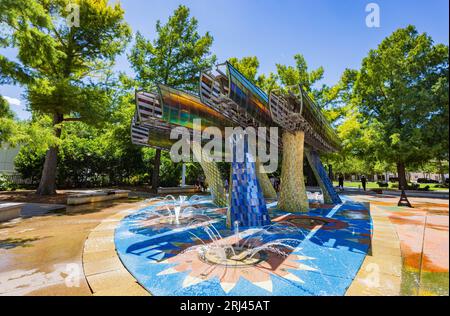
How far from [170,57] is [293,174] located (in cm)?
1715

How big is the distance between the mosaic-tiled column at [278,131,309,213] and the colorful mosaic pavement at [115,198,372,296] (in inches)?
111

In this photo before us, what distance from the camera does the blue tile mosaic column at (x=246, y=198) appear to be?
354 inches

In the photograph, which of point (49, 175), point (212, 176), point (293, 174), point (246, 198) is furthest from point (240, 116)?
point (49, 175)

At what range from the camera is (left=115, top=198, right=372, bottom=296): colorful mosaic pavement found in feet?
14.0

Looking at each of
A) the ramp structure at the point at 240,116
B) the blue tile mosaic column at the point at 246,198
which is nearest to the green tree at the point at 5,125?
the ramp structure at the point at 240,116

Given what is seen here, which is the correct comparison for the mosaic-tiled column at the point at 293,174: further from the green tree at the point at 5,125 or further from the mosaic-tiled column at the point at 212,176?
the green tree at the point at 5,125

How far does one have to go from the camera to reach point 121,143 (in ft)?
74.1

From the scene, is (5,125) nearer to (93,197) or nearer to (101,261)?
(93,197)

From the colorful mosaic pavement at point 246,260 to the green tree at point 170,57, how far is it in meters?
16.0

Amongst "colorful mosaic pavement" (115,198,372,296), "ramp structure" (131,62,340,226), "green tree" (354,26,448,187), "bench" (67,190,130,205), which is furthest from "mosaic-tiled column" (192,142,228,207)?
"green tree" (354,26,448,187)

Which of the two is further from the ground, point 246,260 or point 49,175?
point 49,175

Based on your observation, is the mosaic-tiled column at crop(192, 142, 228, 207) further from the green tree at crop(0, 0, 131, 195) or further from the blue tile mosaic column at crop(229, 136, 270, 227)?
the green tree at crop(0, 0, 131, 195)

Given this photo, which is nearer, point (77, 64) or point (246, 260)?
point (246, 260)

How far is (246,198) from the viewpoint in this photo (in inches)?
361
